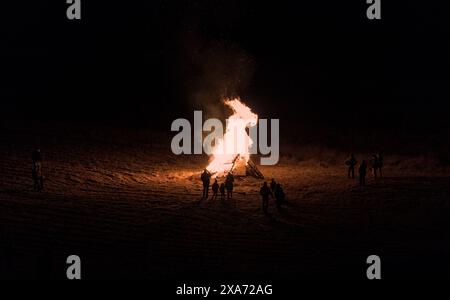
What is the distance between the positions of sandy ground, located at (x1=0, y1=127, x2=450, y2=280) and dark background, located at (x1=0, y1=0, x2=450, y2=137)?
32.1 feet

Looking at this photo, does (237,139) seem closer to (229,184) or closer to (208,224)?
(229,184)

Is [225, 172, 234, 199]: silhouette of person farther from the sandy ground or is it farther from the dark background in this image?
the dark background

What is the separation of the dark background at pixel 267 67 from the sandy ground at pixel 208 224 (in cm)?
980

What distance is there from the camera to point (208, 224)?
1834 centimetres

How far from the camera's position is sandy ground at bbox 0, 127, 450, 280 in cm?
1505

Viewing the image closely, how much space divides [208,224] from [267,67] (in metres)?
28.4

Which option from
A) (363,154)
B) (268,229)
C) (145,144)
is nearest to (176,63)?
(145,144)

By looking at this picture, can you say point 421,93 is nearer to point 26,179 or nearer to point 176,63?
point 176,63

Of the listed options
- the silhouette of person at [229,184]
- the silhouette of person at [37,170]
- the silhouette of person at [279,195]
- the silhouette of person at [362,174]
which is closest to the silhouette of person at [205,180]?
the silhouette of person at [229,184]

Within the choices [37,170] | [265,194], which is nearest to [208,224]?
[265,194]

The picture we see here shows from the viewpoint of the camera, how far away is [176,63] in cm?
3209

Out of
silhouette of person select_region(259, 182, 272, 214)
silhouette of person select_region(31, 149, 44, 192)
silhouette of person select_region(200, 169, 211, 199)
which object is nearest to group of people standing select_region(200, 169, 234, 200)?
silhouette of person select_region(200, 169, 211, 199)

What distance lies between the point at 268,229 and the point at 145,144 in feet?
49.1
